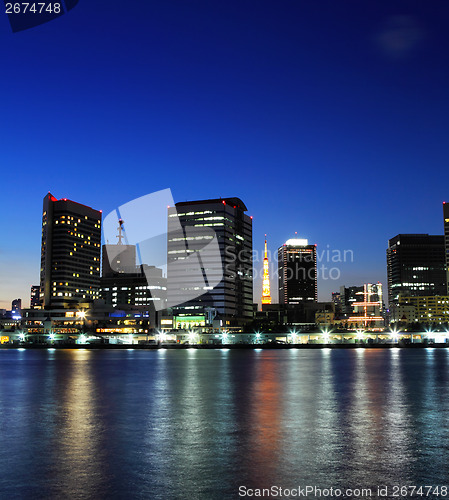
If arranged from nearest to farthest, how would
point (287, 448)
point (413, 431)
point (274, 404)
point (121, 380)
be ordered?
point (287, 448), point (413, 431), point (274, 404), point (121, 380)

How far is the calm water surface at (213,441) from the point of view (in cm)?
1977

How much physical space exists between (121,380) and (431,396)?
120 feet

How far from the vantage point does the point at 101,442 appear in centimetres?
2691

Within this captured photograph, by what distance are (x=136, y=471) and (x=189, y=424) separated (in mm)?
11307

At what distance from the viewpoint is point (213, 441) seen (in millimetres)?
27094

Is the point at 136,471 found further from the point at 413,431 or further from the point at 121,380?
the point at 121,380

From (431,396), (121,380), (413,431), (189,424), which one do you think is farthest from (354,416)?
(121,380)

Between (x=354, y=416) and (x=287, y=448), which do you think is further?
(x=354, y=416)

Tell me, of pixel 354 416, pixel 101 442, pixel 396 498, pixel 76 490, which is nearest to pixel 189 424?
pixel 101 442

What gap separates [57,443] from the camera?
26984mm

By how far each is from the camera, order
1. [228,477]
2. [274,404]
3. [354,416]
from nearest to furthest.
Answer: [228,477] → [354,416] → [274,404]

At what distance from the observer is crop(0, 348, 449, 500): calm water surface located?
19766 mm

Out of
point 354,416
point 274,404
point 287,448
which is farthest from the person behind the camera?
point 274,404

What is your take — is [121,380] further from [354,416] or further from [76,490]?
[76,490]
